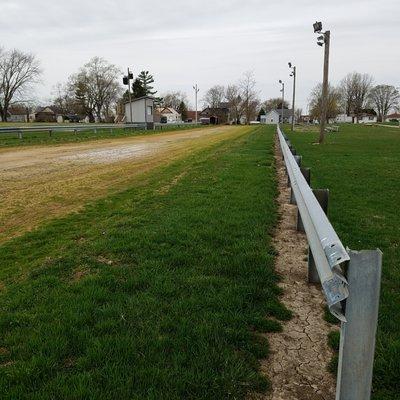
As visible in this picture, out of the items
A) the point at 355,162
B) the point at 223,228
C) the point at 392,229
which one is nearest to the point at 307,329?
the point at 223,228

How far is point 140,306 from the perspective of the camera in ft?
12.1

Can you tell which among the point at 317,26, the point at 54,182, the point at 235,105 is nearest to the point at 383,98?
the point at 235,105

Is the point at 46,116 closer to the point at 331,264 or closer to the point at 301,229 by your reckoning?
the point at 301,229

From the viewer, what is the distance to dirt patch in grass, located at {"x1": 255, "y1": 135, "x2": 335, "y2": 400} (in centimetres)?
276

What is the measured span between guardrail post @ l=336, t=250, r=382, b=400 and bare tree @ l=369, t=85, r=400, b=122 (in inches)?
5771

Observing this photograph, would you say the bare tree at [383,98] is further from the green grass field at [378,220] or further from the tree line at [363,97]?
the green grass field at [378,220]

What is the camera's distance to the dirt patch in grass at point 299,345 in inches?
109

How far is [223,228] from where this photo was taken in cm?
608

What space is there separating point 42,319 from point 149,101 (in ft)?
180

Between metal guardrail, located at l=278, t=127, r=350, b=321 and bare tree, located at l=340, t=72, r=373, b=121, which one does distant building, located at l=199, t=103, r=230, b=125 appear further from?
metal guardrail, located at l=278, t=127, r=350, b=321

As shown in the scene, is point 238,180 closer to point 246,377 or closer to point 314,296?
point 314,296

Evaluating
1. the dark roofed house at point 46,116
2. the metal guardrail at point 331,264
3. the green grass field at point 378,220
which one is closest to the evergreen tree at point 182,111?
the dark roofed house at point 46,116

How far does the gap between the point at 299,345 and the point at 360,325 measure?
4.45 ft

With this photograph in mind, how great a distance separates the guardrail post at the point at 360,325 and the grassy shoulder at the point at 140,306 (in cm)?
77
